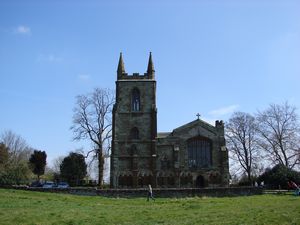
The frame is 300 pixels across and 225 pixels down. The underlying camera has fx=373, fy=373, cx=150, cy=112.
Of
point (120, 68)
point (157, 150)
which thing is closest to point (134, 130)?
point (157, 150)

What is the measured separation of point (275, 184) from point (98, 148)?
2385cm

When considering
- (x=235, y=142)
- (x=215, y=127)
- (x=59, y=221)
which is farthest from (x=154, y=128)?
(x=59, y=221)

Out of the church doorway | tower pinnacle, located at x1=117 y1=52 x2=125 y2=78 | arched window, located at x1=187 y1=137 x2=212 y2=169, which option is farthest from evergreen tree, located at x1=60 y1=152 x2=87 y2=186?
the church doorway

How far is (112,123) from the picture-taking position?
51531 mm

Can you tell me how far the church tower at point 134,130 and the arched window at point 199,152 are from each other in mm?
4903

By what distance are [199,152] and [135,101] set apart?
37.7ft

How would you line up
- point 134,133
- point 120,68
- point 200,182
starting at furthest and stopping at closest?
point 120,68 < point 134,133 < point 200,182

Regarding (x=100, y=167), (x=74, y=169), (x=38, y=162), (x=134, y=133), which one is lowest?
(x=100, y=167)

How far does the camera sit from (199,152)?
4959 centimetres

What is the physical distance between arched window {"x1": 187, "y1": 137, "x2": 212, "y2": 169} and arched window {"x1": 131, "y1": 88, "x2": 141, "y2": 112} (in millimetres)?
8732

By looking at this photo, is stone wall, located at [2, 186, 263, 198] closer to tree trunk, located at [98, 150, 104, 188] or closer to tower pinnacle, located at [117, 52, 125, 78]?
tree trunk, located at [98, 150, 104, 188]

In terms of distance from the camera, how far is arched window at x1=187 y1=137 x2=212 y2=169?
48969 mm

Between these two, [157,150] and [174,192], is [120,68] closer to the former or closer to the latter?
[157,150]

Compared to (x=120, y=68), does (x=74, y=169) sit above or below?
below
